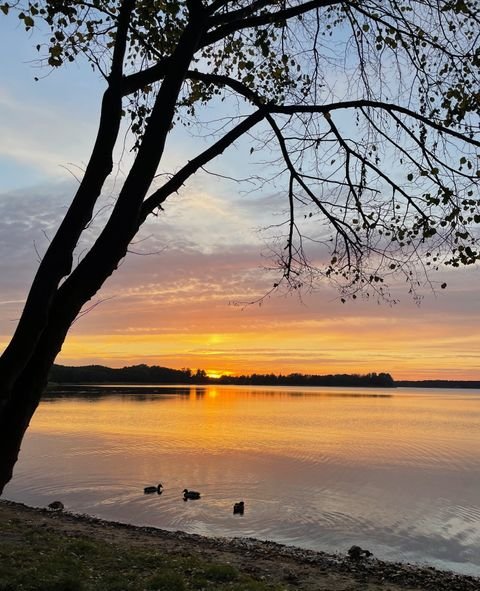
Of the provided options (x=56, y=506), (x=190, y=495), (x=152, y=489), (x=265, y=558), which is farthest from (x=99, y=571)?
(x=152, y=489)

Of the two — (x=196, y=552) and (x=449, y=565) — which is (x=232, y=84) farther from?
(x=449, y=565)

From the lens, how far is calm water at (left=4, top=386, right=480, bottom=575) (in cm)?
1867

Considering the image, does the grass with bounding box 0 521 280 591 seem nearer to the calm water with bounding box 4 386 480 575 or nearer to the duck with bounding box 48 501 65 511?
the calm water with bounding box 4 386 480 575

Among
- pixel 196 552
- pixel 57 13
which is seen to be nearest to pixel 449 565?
pixel 196 552

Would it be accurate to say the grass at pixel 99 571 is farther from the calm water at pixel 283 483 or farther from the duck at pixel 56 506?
the duck at pixel 56 506

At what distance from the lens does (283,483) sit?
2688 centimetres

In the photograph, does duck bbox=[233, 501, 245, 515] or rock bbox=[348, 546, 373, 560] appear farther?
duck bbox=[233, 501, 245, 515]

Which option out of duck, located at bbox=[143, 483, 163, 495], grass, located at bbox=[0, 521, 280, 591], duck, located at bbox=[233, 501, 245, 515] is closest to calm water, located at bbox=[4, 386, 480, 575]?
duck, located at bbox=[233, 501, 245, 515]

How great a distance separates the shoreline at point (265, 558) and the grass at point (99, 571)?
41.3 inches

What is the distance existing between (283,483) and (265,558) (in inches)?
522

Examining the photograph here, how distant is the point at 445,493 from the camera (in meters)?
25.6

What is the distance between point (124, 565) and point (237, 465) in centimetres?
2241

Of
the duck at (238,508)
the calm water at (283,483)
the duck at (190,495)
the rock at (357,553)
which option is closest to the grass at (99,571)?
the rock at (357,553)

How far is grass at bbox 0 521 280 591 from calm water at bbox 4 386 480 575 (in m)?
7.83
